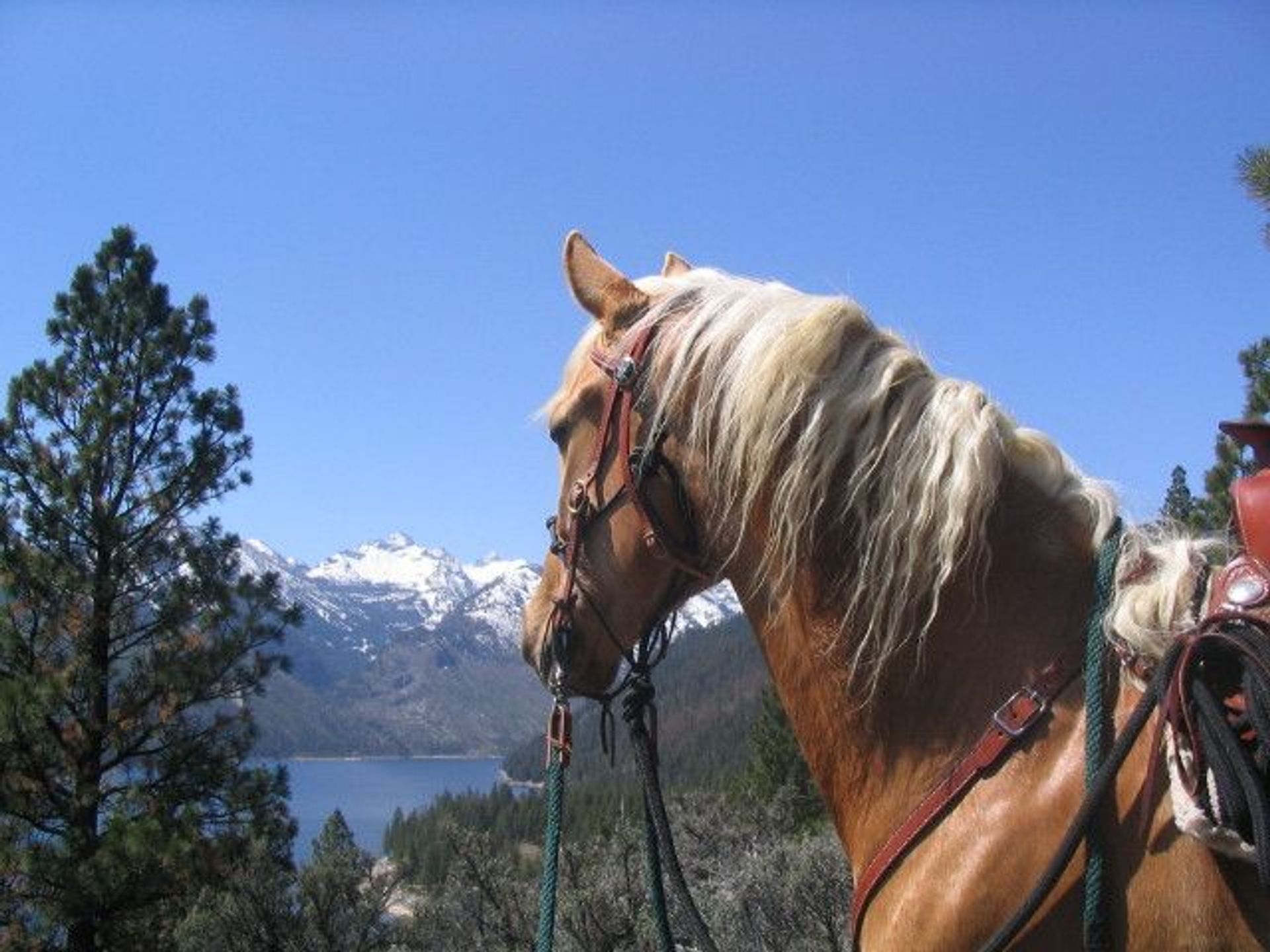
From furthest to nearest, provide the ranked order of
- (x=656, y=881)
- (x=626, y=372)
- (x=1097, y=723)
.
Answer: (x=656, y=881), (x=626, y=372), (x=1097, y=723)

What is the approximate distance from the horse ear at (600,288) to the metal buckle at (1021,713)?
118 centimetres

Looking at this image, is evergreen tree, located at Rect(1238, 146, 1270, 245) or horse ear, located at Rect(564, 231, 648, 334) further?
evergreen tree, located at Rect(1238, 146, 1270, 245)

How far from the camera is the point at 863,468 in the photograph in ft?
6.61

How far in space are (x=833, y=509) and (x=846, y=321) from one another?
0.40 m

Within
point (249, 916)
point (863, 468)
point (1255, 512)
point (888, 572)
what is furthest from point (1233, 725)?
point (249, 916)

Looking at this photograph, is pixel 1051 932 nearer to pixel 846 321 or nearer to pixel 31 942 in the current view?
pixel 846 321

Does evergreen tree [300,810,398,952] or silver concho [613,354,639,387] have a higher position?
silver concho [613,354,639,387]

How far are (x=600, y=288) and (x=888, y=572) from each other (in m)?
0.98

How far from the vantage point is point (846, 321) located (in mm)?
2113

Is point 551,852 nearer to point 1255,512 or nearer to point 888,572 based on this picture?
point 888,572

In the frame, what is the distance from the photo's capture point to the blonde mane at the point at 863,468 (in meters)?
1.93

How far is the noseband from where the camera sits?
88.6 inches

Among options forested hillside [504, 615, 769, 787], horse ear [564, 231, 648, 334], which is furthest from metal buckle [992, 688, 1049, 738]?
forested hillside [504, 615, 769, 787]

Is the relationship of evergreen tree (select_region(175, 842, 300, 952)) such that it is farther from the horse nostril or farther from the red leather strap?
the red leather strap
